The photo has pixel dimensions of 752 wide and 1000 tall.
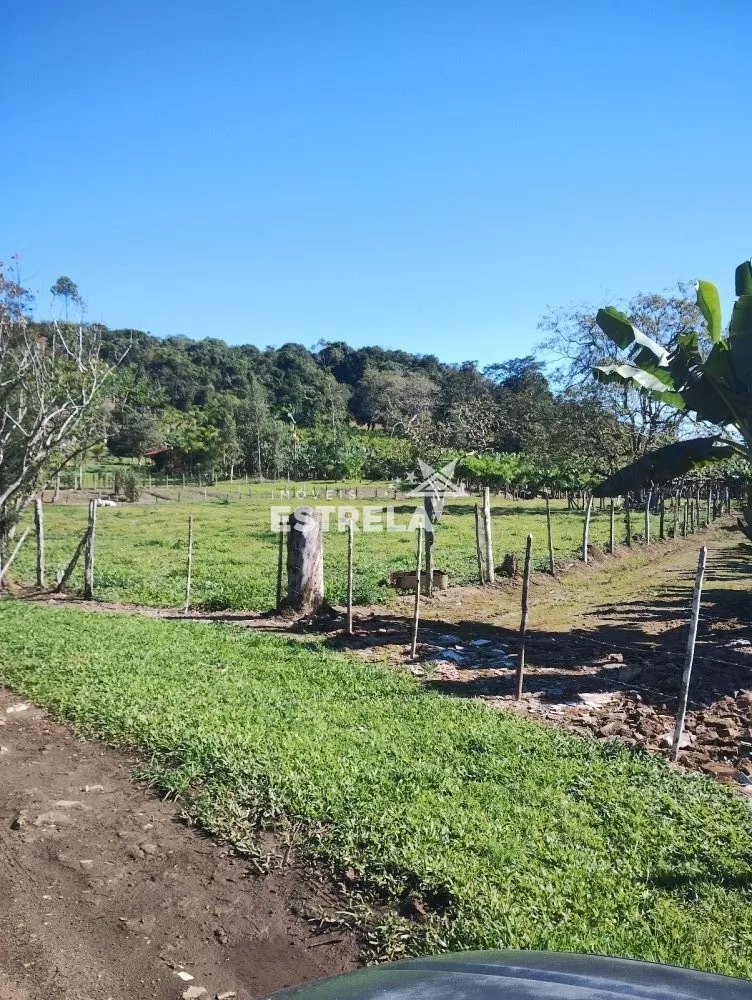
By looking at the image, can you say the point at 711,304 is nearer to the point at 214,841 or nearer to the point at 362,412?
the point at 214,841

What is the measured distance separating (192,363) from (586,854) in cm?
7836

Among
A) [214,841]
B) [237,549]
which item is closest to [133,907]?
[214,841]

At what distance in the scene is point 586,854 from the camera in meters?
4.06

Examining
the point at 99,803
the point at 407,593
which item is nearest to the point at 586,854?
the point at 99,803

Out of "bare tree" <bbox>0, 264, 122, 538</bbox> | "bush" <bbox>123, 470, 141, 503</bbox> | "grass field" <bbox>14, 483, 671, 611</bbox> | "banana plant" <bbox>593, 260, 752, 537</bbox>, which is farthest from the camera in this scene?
"bush" <bbox>123, 470, 141, 503</bbox>

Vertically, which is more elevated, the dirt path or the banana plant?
the banana plant

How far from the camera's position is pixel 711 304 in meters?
8.25

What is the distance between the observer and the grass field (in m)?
12.9

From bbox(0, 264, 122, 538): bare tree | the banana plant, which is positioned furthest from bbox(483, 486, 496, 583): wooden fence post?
bbox(0, 264, 122, 538): bare tree

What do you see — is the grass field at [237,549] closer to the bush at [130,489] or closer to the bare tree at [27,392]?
the bare tree at [27,392]

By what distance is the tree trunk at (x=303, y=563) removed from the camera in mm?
11281

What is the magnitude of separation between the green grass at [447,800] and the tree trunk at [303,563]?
3.40 m

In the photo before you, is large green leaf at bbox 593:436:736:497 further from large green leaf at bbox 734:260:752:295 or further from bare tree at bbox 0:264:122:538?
bare tree at bbox 0:264:122:538

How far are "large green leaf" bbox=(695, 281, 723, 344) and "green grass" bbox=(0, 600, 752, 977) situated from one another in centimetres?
523
